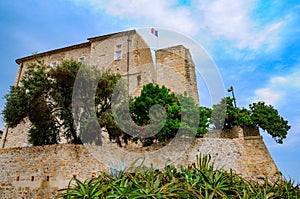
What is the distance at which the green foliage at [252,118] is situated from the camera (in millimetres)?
11516

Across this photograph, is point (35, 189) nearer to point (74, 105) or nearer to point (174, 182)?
point (74, 105)

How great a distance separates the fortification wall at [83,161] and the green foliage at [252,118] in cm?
217

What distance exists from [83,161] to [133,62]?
909 cm

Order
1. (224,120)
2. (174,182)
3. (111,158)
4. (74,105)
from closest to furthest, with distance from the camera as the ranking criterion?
(174,182) → (111,158) → (74,105) → (224,120)

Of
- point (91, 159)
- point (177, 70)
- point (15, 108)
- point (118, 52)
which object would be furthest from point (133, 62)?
point (91, 159)

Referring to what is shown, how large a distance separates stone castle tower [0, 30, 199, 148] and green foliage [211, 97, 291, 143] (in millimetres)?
2771

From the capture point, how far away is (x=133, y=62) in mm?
16297

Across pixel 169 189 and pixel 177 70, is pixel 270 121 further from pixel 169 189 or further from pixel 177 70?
pixel 169 189

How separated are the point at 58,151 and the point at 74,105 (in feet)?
7.23

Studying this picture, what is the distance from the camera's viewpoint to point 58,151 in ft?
28.9

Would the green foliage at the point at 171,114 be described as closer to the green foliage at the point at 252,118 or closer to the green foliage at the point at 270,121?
the green foliage at the point at 252,118

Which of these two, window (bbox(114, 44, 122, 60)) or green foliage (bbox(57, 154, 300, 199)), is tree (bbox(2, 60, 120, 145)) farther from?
green foliage (bbox(57, 154, 300, 199))

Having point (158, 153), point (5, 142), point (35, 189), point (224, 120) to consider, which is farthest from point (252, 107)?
point (5, 142)

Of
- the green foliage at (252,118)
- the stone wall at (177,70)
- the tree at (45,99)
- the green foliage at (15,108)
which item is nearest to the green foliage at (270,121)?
the green foliage at (252,118)
